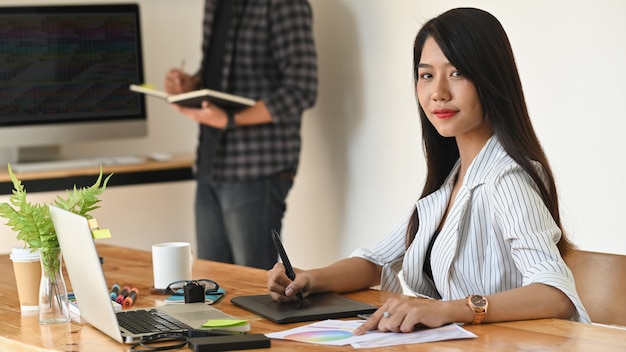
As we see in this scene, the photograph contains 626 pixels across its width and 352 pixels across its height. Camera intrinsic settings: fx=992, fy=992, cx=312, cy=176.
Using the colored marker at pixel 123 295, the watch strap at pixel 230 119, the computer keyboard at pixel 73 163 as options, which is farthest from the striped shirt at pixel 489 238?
the computer keyboard at pixel 73 163

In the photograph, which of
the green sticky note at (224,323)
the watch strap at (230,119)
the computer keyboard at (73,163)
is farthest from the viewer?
the computer keyboard at (73,163)

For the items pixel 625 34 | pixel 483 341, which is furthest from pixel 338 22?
pixel 483 341

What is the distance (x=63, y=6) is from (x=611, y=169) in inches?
90.9

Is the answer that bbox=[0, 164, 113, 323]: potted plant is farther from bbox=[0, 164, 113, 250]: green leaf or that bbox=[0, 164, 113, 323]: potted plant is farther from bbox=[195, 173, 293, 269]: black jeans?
bbox=[195, 173, 293, 269]: black jeans

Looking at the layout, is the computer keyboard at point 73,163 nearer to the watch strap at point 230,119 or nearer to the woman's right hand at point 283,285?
the watch strap at point 230,119

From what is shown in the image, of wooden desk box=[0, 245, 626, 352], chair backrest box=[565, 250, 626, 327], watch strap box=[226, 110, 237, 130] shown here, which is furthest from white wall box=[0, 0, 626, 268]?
wooden desk box=[0, 245, 626, 352]

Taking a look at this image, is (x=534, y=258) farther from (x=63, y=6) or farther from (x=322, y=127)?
(x=63, y=6)

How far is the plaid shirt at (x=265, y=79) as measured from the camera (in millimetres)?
3691

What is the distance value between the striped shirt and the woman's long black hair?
38 mm

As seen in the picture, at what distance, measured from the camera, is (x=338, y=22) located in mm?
4113

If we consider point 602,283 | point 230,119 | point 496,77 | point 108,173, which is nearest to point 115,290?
point 496,77

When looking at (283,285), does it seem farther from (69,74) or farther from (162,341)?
(69,74)

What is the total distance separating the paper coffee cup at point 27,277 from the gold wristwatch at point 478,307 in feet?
2.83

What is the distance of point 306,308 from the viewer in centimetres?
186
